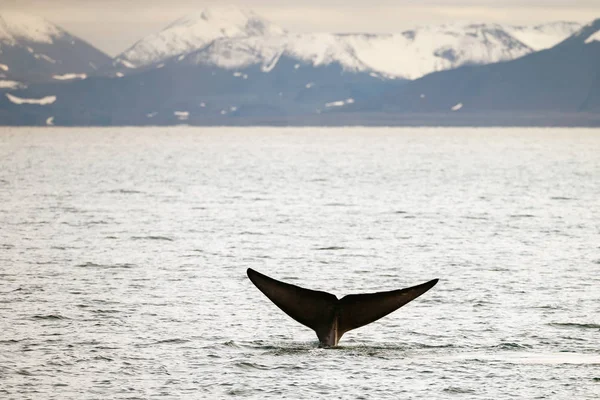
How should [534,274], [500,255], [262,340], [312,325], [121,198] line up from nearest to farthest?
1. [312,325]
2. [262,340]
3. [534,274]
4. [500,255]
5. [121,198]

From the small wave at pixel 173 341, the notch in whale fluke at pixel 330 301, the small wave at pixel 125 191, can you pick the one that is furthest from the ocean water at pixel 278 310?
the small wave at pixel 125 191

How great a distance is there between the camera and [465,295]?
2600cm

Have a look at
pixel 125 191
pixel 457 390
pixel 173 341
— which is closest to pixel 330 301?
pixel 457 390

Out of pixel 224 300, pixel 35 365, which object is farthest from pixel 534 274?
pixel 35 365

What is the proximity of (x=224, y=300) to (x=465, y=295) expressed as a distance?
5.61m

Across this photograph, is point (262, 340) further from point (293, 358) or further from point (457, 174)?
point (457, 174)

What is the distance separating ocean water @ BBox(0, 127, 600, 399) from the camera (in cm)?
1731

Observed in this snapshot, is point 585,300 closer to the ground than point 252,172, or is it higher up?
closer to the ground

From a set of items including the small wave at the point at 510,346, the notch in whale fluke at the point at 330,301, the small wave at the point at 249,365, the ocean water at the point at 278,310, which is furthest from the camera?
the small wave at the point at 510,346

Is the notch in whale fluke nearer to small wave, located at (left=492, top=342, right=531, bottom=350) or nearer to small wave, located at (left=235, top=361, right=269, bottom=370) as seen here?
small wave, located at (left=235, top=361, right=269, bottom=370)

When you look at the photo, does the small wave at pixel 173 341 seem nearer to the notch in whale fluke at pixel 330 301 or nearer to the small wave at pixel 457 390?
the notch in whale fluke at pixel 330 301

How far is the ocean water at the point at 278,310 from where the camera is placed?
17312 mm

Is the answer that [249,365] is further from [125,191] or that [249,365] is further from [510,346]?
[125,191]

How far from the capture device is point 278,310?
79.2 feet
